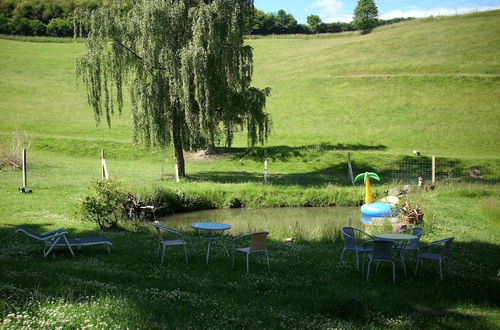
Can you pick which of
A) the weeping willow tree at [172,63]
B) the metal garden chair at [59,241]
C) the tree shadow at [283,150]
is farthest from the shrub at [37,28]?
the metal garden chair at [59,241]

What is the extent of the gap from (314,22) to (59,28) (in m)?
43.8

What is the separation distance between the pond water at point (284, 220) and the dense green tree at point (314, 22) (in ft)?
249

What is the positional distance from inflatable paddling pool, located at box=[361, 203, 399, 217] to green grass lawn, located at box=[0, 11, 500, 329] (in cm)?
152

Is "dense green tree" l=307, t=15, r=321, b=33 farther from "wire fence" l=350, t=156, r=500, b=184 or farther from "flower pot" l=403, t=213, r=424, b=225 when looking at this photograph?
"flower pot" l=403, t=213, r=424, b=225

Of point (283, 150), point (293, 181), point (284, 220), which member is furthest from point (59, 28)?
point (284, 220)

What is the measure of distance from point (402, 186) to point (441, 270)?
14.2 m

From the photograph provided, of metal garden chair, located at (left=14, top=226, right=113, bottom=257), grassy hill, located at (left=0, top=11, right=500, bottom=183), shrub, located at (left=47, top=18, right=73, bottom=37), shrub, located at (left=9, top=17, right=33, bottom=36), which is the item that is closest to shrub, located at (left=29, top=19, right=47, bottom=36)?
shrub, located at (left=9, top=17, right=33, bottom=36)

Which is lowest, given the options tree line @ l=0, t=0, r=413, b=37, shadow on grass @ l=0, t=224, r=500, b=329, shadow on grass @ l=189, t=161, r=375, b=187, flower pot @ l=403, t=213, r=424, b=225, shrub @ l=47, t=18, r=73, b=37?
shadow on grass @ l=189, t=161, r=375, b=187

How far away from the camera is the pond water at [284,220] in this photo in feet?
54.5

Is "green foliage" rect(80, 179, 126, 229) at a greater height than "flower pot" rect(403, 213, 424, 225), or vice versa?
"green foliage" rect(80, 179, 126, 229)

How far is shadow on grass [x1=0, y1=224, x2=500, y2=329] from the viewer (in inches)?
314

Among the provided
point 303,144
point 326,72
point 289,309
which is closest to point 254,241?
point 289,309

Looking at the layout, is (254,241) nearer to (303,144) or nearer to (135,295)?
(135,295)

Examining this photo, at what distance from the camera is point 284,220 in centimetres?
2053
